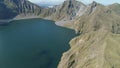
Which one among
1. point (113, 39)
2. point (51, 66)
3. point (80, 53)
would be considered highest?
point (113, 39)

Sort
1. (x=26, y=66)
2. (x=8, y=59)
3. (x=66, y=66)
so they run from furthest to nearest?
1. (x=8, y=59)
2. (x=26, y=66)
3. (x=66, y=66)

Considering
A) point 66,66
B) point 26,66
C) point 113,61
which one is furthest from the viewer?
point 26,66

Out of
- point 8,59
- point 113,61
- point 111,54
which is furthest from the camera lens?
point 8,59

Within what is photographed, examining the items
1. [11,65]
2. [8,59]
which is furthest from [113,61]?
[8,59]

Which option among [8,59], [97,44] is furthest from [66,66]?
[8,59]

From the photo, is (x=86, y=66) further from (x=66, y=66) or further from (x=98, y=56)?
(x=66, y=66)

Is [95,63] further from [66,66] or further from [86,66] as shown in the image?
[66,66]

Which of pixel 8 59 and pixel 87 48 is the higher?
pixel 87 48

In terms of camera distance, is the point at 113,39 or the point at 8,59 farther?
the point at 8,59

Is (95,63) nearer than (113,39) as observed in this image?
Yes
